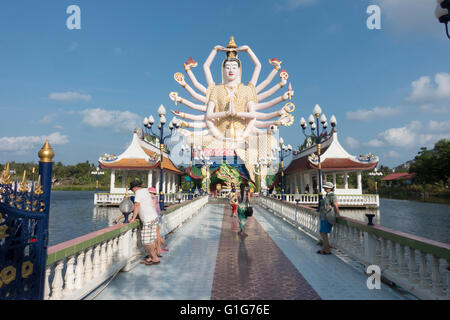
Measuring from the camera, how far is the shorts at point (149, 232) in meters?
5.05

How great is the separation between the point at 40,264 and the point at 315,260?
506 cm

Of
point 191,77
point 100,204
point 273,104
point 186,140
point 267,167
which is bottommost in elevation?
point 100,204

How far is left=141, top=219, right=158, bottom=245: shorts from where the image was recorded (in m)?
5.05

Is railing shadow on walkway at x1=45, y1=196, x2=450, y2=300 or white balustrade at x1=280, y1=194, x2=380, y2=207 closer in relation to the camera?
railing shadow on walkway at x1=45, y1=196, x2=450, y2=300

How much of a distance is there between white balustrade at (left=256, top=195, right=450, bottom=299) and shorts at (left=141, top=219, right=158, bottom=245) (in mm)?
4025

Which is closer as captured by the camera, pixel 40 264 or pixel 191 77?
pixel 40 264

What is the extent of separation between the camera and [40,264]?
259 centimetres

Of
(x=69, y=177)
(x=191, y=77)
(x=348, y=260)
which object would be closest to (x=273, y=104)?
(x=191, y=77)

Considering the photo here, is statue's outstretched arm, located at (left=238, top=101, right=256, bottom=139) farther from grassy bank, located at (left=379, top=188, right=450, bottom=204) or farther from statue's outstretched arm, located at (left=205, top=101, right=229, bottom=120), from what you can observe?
grassy bank, located at (left=379, top=188, right=450, bottom=204)

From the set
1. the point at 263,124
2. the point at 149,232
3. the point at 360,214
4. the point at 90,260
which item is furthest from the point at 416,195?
the point at 90,260

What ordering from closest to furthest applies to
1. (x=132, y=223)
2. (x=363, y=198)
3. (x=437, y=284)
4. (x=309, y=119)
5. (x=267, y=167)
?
(x=437, y=284) → (x=132, y=223) → (x=309, y=119) → (x=363, y=198) → (x=267, y=167)

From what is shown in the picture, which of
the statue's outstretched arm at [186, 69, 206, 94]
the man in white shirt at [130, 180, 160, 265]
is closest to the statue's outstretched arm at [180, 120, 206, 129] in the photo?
the statue's outstretched arm at [186, 69, 206, 94]
